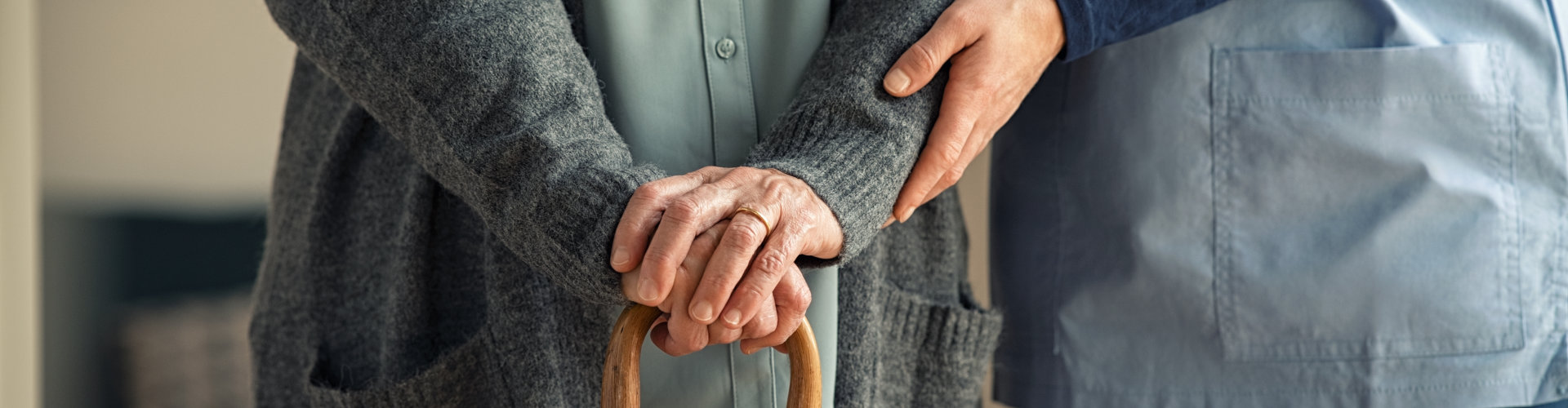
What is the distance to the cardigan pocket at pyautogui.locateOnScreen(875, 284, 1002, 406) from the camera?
0.77 m

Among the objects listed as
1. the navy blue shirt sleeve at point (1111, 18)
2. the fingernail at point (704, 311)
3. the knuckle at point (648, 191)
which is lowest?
the fingernail at point (704, 311)

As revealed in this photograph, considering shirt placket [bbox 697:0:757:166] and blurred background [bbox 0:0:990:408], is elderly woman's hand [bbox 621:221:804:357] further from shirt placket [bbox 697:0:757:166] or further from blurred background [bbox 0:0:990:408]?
blurred background [bbox 0:0:990:408]

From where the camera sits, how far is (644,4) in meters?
0.65

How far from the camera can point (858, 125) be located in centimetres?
60

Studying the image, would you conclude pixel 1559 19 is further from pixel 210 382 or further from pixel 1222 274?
pixel 210 382

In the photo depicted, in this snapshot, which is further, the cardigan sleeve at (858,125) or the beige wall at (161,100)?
the beige wall at (161,100)

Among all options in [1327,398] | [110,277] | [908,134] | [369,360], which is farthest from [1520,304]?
[110,277]

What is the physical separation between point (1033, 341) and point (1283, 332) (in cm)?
20

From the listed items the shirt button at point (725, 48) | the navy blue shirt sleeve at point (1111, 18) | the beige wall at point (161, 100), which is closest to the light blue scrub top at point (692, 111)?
the shirt button at point (725, 48)

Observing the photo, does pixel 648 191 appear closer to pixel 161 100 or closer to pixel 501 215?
pixel 501 215

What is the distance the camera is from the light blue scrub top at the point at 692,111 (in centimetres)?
64

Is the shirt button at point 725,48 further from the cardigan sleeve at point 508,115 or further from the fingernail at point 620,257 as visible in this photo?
the fingernail at point 620,257

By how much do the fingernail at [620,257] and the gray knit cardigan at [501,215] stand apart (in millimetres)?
11

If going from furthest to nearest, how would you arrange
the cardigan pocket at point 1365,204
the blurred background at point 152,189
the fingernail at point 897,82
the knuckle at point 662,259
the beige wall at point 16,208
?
1. the blurred background at point 152,189
2. the beige wall at point 16,208
3. the cardigan pocket at point 1365,204
4. the fingernail at point 897,82
5. the knuckle at point 662,259
